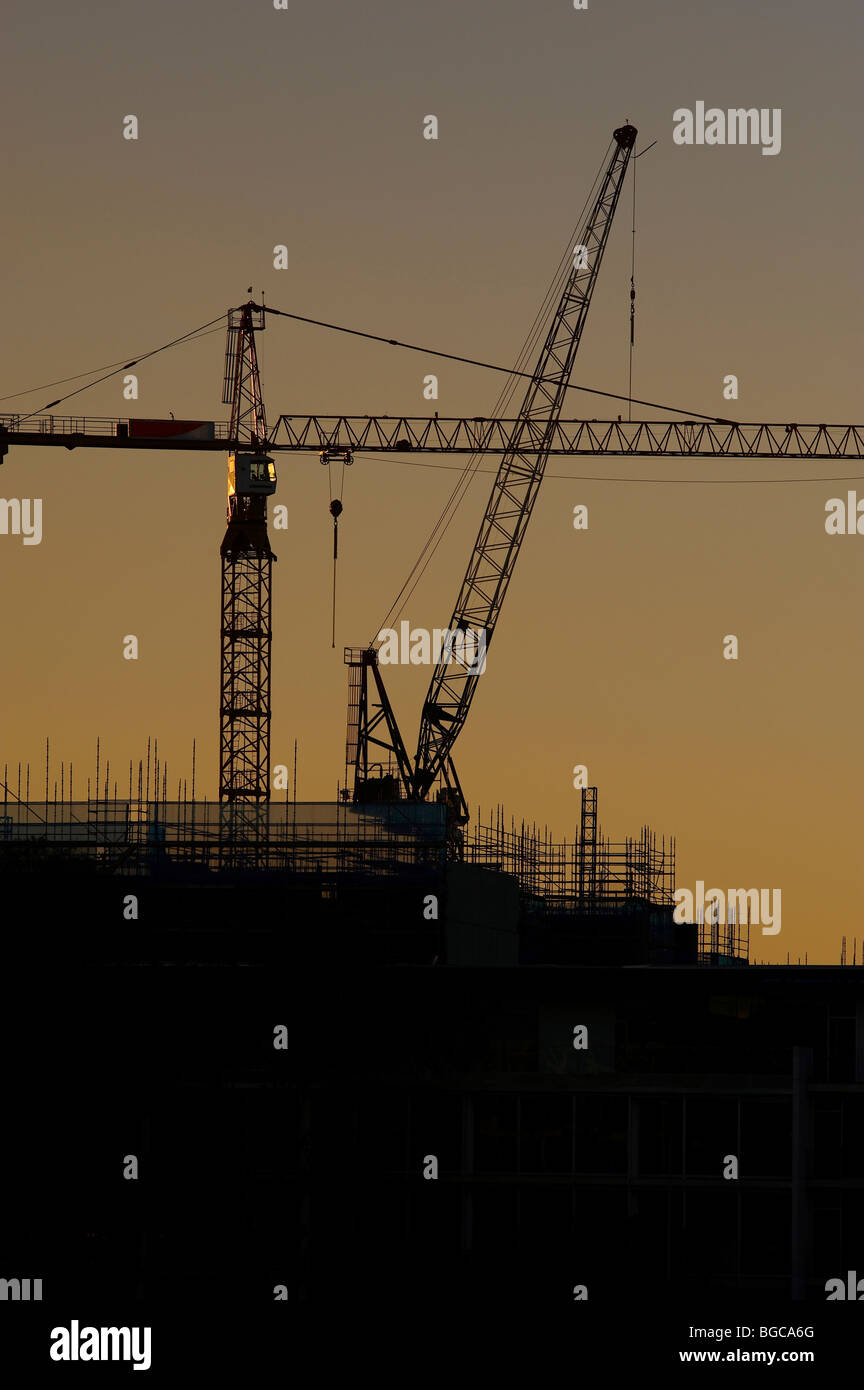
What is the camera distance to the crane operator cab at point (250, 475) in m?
183

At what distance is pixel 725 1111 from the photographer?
91062 millimetres

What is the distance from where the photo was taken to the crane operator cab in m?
183

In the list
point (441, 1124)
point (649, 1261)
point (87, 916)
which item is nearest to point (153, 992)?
point (87, 916)

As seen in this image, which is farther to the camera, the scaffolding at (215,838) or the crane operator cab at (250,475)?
the crane operator cab at (250,475)

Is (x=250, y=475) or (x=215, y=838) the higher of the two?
(x=250, y=475)

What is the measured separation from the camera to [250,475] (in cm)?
18362

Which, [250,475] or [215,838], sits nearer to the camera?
[215,838]

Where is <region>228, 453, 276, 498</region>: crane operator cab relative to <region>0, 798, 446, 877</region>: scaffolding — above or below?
above

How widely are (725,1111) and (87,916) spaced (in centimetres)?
3236

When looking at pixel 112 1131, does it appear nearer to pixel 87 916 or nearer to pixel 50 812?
pixel 87 916

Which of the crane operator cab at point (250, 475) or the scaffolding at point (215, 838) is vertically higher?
the crane operator cab at point (250, 475)

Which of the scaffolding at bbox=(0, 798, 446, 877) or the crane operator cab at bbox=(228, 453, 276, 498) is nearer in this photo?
the scaffolding at bbox=(0, 798, 446, 877)
